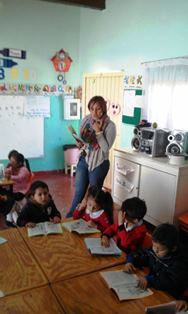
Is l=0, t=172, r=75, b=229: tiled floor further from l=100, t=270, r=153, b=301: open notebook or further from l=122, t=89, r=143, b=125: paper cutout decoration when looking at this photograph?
l=100, t=270, r=153, b=301: open notebook

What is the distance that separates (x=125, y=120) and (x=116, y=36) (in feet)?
4.08

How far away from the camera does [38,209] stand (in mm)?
2246

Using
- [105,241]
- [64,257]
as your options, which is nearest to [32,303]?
[64,257]

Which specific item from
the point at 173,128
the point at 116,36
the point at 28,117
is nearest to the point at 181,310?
the point at 173,128

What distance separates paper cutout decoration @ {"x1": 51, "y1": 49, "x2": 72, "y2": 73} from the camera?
5.16m

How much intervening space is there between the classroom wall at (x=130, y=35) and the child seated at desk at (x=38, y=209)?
2.14m

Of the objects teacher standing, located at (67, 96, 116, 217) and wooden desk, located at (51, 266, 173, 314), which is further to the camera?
teacher standing, located at (67, 96, 116, 217)

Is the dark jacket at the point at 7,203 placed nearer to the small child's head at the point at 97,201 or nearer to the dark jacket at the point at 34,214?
the dark jacket at the point at 34,214

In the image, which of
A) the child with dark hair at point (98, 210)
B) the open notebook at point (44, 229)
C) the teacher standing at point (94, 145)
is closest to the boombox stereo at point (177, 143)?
the teacher standing at point (94, 145)

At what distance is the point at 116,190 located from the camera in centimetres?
383

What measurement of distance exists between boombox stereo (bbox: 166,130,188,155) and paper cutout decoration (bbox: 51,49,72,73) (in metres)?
2.80

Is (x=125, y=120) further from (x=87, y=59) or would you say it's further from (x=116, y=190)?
(x=87, y=59)

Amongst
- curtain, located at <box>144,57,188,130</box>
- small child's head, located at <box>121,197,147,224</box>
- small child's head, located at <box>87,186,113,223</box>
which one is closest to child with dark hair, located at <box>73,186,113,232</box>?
small child's head, located at <box>87,186,113,223</box>

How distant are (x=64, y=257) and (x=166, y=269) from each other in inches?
21.9
